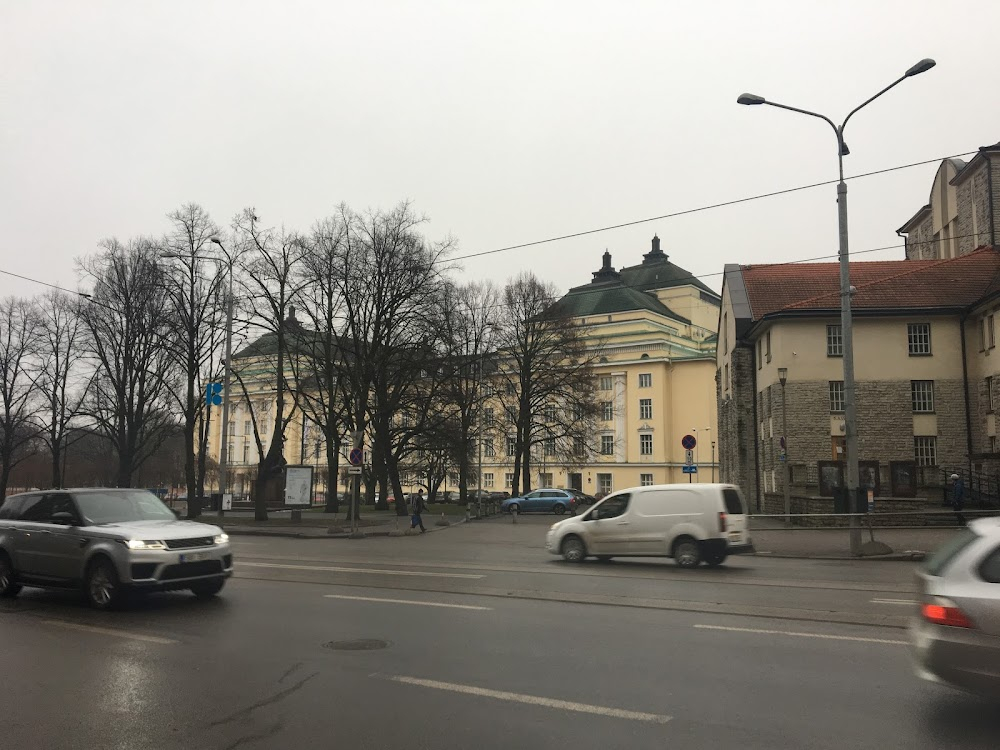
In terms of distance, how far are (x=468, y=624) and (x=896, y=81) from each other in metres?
17.2

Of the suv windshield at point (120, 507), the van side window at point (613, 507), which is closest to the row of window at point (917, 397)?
the van side window at point (613, 507)

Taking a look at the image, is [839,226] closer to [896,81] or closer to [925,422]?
[896,81]

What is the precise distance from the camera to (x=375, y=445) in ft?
137

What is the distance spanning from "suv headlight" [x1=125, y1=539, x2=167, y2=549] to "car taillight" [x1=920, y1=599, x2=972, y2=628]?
8892 mm

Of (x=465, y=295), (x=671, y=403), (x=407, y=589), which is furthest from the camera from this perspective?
(x=671, y=403)

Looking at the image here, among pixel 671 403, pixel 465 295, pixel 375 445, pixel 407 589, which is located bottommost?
pixel 407 589

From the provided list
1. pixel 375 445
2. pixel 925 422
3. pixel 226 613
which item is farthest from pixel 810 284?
pixel 226 613

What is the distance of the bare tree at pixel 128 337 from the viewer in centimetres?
3956

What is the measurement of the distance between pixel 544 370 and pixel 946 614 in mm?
44050

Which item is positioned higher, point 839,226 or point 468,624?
point 839,226

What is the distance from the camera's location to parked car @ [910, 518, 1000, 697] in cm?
548

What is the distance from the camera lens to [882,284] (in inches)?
1473

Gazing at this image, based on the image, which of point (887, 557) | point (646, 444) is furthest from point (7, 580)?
point (646, 444)

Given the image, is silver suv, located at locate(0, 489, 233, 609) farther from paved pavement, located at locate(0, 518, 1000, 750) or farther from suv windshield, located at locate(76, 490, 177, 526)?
paved pavement, located at locate(0, 518, 1000, 750)
